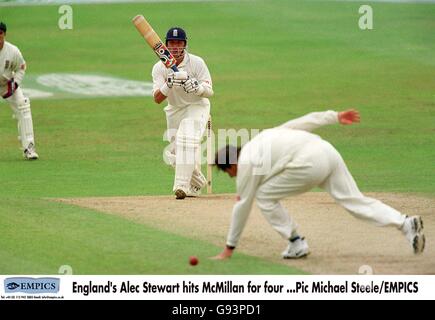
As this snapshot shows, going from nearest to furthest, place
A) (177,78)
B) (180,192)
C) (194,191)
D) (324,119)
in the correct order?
(324,119), (177,78), (180,192), (194,191)

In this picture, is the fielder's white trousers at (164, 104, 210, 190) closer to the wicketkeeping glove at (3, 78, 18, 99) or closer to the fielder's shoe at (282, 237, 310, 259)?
the fielder's shoe at (282, 237, 310, 259)

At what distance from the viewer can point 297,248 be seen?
11219mm

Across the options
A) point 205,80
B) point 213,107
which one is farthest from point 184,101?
point 213,107

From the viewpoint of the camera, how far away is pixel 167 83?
14.5 metres

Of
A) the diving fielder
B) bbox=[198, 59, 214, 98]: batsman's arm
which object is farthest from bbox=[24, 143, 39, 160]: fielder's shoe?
bbox=[198, 59, 214, 98]: batsman's arm

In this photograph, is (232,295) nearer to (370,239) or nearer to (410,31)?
(370,239)

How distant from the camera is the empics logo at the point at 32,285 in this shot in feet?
33.9

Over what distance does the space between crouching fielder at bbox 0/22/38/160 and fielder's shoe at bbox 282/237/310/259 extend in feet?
26.1

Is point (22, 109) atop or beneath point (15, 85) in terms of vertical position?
beneath

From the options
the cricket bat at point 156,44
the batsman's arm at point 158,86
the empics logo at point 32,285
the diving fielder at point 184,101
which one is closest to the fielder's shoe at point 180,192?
the diving fielder at point 184,101

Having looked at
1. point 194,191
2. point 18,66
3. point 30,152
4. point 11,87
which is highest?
point 18,66

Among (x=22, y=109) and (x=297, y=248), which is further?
(x=22, y=109)

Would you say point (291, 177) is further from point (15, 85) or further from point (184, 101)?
point (15, 85)

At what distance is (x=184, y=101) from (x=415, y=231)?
4.68m
